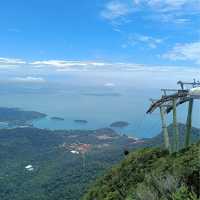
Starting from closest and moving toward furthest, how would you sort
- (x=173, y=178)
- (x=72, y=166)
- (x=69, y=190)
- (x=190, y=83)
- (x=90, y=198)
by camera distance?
1. (x=173, y=178)
2. (x=190, y=83)
3. (x=90, y=198)
4. (x=69, y=190)
5. (x=72, y=166)

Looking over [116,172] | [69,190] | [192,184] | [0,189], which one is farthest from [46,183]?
[192,184]

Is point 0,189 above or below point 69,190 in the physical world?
below

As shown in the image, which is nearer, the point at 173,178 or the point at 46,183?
the point at 173,178

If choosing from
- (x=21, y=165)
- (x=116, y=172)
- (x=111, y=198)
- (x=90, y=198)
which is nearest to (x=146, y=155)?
(x=116, y=172)

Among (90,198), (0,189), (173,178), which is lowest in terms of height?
(0,189)

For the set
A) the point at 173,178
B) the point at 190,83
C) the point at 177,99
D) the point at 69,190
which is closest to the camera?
the point at 173,178

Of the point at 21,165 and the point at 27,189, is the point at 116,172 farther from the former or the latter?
the point at 21,165
